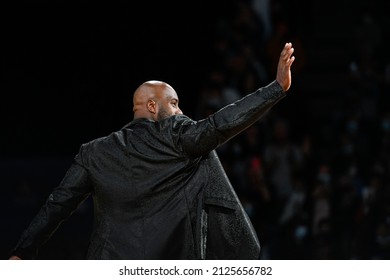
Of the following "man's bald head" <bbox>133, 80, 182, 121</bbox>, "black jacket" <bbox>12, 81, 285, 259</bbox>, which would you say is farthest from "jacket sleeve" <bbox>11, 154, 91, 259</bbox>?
"man's bald head" <bbox>133, 80, 182, 121</bbox>

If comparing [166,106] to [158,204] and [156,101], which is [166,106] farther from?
[158,204]

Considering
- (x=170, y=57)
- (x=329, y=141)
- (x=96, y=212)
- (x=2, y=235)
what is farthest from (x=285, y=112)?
(x=96, y=212)

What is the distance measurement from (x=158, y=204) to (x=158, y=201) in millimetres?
14

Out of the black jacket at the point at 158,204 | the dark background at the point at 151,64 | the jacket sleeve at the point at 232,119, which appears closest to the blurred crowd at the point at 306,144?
the dark background at the point at 151,64

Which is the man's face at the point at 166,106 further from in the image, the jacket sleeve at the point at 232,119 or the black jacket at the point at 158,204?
the jacket sleeve at the point at 232,119

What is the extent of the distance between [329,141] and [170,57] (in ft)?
7.34

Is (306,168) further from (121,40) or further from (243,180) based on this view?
(121,40)

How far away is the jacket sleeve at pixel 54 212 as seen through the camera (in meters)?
5.84

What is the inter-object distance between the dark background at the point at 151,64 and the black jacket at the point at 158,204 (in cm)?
547

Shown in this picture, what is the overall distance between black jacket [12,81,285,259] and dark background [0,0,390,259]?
215 inches

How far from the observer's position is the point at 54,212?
19.2ft

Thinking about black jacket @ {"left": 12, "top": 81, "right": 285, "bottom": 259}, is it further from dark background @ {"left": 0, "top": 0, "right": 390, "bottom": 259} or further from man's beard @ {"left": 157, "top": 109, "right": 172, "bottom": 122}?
dark background @ {"left": 0, "top": 0, "right": 390, "bottom": 259}

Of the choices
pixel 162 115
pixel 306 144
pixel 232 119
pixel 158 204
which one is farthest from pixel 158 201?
pixel 306 144

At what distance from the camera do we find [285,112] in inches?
467
